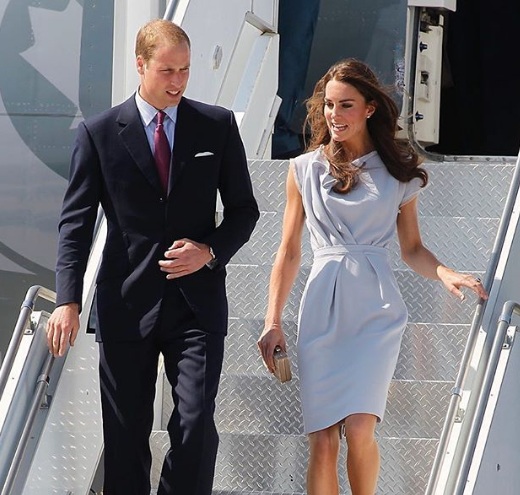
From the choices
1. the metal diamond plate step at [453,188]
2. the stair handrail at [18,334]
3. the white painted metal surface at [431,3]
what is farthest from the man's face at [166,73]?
the white painted metal surface at [431,3]

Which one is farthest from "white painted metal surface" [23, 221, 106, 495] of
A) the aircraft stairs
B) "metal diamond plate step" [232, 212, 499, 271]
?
"metal diamond plate step" [232, 212, 499, 271]

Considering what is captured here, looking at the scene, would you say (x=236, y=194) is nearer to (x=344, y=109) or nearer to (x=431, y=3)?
(x=344, y=109)

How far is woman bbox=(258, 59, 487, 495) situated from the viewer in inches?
146

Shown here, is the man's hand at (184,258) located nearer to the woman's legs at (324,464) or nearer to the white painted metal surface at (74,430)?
the woman's legs at (324,464)

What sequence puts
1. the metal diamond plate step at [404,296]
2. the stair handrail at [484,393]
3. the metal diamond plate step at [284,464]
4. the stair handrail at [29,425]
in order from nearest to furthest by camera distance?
the stair handrail at [484,393] < the stair handrail at [29,425] < the metal diamond plate step at [284,464] < the metal diamond plate step at [404,296]

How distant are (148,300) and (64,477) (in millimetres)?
898

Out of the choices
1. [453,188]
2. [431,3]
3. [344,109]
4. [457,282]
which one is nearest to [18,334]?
[344,109]

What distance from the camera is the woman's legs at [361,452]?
3.69m

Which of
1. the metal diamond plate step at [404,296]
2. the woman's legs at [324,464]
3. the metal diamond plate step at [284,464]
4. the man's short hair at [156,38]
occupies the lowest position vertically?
the metal diamond plate step at [284,464]

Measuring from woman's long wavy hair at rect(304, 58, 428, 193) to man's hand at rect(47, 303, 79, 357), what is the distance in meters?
0.87

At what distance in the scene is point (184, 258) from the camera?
11.8 feet

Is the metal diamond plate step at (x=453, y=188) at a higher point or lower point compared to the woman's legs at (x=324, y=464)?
higher

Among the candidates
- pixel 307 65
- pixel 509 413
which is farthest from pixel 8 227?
pixel 509 413

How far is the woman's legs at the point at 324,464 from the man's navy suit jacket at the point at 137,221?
435 millimetres
